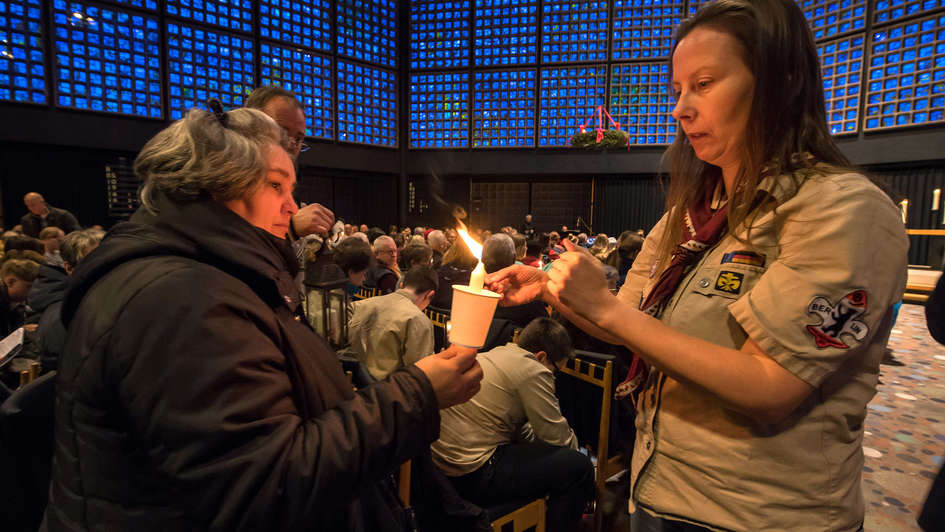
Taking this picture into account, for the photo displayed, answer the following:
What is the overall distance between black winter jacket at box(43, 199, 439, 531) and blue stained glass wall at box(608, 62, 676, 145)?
1560 centimetres

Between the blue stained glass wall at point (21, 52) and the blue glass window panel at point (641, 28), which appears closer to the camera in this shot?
the blue stained glass wall at point (21, 52)

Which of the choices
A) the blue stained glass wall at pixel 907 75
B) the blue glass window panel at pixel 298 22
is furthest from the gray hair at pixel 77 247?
the blue stained glass wall at pixel 907 75

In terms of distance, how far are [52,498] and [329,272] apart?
2969 mm

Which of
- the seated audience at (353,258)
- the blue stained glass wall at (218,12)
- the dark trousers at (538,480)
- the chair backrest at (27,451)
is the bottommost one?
the dark trousers at (538,480)

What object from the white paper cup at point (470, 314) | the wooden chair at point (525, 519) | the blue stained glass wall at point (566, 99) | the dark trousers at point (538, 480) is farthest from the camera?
the blue stained glass wall at point (566, 99)

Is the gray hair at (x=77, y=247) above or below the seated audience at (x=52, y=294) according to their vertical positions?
above

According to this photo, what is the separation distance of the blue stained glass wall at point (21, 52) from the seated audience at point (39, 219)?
15.1 ft

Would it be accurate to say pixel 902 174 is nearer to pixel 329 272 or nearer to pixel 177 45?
pixel 329 272

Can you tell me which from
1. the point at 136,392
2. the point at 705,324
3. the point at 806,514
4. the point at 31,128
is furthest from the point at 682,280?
the point at 31,128

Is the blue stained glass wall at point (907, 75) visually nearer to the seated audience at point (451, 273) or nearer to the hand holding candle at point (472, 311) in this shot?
the seated audience at point (451, 273)

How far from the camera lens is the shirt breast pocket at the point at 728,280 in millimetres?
927

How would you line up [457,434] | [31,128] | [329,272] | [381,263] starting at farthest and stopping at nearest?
[31,128] < [381,263] < [329,272] < [457,434]

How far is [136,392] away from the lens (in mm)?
777

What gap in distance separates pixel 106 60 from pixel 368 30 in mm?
6993
